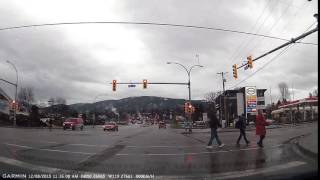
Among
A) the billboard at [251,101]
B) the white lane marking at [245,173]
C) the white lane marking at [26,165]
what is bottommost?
the white lane marking at [245,173]

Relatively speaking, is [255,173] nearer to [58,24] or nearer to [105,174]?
[105,174]

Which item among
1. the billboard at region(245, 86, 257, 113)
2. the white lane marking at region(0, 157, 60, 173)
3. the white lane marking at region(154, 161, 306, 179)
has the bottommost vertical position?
the white lane marking at region(154, 161, 306, 179)

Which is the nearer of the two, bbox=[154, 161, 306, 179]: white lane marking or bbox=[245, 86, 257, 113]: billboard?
bbox=[154, 161, 306, 179]: white lane marking

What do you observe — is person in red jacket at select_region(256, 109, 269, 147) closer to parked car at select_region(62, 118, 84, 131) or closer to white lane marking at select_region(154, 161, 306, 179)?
white lane marking at select_region(154, 161, 306, 179)

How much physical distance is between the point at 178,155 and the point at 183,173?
472cm

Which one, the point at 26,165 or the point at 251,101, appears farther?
the point at 251,101

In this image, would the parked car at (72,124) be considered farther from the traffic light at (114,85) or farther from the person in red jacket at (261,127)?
the person in red jacket at (261,127)

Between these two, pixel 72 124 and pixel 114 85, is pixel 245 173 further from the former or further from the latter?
pixel 72 124

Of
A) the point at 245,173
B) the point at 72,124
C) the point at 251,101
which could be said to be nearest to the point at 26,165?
the point at 245,173

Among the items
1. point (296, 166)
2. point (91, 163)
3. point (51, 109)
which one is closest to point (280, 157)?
point (296, 166)

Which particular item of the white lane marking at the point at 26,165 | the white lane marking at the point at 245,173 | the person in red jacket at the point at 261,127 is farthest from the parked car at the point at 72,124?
the white lane marking at the point at 245,173

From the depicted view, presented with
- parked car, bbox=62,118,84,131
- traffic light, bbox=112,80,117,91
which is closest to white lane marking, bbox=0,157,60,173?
traffic light, bbox=112,80,117,91

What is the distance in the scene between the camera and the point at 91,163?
13.4 m

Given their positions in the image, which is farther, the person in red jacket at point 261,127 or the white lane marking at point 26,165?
the person in red jacket at point 261,127
